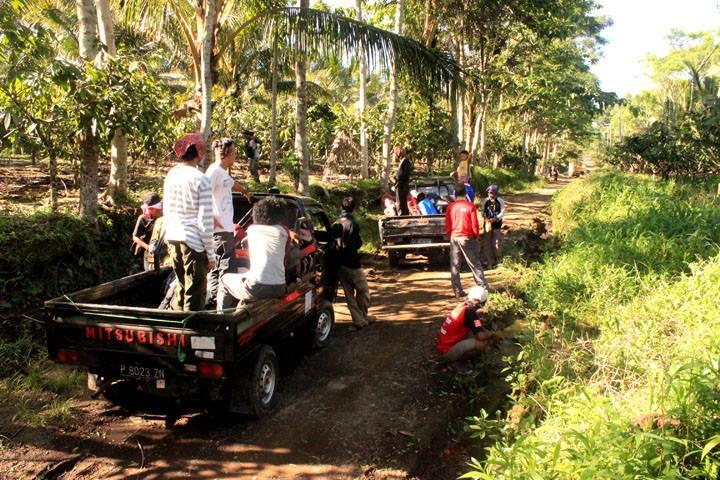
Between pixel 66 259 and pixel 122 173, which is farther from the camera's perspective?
pixel 122 173

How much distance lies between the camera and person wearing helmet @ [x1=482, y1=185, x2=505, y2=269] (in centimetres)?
1017

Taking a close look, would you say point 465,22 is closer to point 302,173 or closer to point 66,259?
point 302,173

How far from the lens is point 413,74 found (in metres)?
10.3

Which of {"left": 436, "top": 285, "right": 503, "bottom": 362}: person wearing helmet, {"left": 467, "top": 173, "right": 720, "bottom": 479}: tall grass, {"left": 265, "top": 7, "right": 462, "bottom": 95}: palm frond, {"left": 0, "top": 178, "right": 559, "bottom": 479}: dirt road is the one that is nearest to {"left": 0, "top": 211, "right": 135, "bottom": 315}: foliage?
{"left": 0, "top": 178, "right": 559, "bottom": 479}: dirt road

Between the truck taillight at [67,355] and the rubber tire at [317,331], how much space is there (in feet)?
8.58

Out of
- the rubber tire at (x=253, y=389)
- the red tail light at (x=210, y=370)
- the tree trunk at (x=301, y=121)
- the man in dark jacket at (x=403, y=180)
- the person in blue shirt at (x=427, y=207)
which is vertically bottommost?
the rubber tire at (x=253, y=389)

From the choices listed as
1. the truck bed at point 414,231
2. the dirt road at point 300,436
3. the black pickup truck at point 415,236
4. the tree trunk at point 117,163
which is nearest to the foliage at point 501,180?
the black pickup truck at point 415,236

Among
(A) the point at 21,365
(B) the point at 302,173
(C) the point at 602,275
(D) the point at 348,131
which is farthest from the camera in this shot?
(D) the point at 348,131

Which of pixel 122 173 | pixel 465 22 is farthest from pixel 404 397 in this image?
pixel 465 22

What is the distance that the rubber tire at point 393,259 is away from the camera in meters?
11.1

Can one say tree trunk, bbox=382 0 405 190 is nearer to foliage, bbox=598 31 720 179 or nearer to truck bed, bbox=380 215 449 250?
truck bed, bbox=380 215 449 250

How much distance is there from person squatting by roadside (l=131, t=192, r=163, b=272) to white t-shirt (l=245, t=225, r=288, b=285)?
2824 millimetres

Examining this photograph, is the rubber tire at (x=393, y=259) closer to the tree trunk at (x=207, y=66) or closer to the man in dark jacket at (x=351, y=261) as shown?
the man in dark jacket at (x=351, y=261)

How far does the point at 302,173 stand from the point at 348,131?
587 cm
